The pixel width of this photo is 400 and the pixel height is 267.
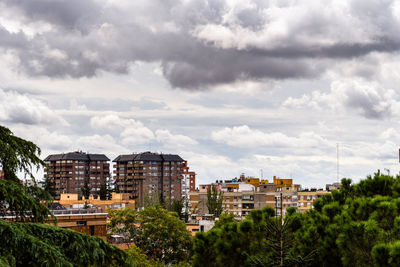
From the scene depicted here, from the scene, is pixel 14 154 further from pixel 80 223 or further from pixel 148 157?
pixel 148 157

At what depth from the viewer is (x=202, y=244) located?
59.8ft

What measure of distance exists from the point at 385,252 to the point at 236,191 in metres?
79.8

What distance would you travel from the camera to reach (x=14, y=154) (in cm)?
1067

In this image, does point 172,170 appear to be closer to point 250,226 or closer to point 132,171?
point 132,171

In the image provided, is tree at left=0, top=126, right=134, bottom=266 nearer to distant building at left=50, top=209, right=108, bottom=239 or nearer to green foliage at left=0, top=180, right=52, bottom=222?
green foliage at left=0, top=180, right=52, bottom=222

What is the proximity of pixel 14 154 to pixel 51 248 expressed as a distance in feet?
8.58

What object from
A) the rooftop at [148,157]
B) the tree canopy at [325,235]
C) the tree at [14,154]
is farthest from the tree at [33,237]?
the rooftop at [148,157]

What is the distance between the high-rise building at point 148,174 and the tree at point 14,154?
13195cm

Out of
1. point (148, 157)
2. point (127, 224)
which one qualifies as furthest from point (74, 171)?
point (127, 224)

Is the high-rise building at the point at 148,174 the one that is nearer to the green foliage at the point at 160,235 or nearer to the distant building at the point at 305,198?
the distant building at the point at 305,198

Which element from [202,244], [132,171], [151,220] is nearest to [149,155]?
[132,171]

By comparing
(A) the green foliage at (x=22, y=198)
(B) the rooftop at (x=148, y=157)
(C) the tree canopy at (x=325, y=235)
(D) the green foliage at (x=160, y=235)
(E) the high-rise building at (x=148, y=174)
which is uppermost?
(B) the rooftop at (x=148, y=157)

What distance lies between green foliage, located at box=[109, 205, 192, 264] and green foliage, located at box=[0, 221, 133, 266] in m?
29.2

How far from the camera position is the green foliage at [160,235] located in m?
39.5
